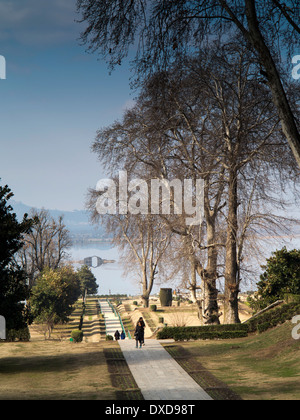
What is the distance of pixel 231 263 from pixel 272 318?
3.53 m

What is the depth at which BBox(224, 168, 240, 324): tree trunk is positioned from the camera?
23594 mm

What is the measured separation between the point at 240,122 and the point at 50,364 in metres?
14.3

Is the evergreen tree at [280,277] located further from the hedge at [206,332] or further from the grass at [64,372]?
the grass at [64,372]

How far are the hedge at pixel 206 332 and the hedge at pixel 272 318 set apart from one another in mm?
479

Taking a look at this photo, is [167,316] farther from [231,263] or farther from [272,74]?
[272,74]

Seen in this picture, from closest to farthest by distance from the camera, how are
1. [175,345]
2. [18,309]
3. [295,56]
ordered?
1. [295,56]
2. [18,309]
3. [175,345]

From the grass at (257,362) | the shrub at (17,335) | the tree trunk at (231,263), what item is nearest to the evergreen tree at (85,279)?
the shrub at (17,335)

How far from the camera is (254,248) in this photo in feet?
79.1

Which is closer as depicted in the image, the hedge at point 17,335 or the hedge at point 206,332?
the hedge at point 206,332

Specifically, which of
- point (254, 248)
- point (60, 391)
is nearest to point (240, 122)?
point (254, 248)

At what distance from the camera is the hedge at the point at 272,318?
70.1ft

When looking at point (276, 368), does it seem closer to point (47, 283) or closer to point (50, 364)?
point (50, 364)

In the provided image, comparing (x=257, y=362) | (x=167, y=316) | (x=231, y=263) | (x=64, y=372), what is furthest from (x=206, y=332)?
(x=167, y=316)

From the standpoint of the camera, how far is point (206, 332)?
2245 cm
